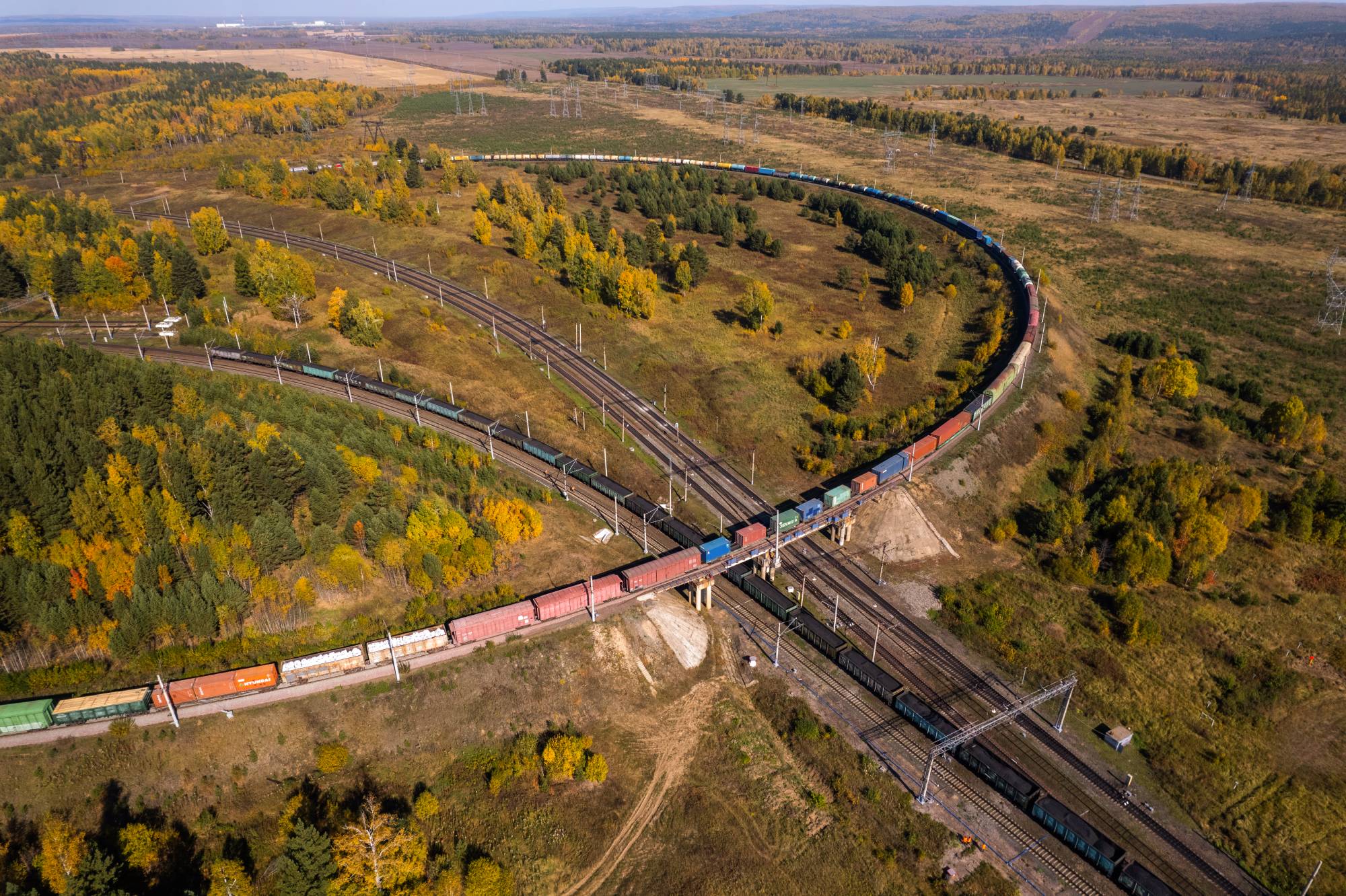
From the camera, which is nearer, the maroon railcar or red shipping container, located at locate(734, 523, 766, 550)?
the maroon railcar

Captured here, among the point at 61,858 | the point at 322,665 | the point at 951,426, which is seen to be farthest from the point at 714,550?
the point at 61,858

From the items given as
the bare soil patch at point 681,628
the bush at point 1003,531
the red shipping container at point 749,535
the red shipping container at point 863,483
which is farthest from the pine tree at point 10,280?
the bush at point 1003,531

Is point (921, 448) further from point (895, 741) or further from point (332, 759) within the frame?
point (332, 759)

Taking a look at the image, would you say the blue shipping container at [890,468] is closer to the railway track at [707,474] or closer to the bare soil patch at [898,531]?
the bare soil patch at [898,531]

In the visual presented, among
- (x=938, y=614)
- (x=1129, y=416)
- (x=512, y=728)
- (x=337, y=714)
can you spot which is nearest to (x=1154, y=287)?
(x=1129, y=416)

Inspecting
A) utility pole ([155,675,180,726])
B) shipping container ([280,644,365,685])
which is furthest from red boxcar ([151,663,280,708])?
shipping container ([280,644,365,685])

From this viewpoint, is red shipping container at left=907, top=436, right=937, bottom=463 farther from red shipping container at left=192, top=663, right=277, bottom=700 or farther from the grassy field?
red shipping container at left=192, top=663, right=277, bottom=700
